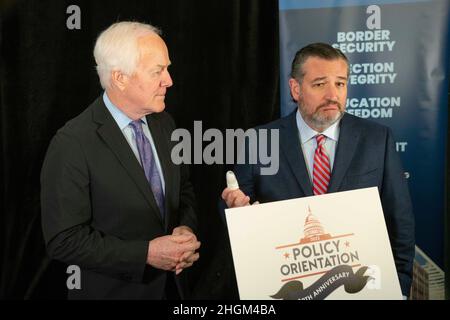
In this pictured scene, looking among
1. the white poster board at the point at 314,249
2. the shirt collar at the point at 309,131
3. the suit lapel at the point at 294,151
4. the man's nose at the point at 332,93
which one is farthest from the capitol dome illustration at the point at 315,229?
the man's nose at the point at 332,93

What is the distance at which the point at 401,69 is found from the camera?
2656 mm

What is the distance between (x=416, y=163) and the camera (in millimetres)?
2689

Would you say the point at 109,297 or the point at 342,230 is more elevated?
the point at 342,230

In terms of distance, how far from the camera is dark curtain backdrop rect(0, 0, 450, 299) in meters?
2.77

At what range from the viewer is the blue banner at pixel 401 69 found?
2.63 meters

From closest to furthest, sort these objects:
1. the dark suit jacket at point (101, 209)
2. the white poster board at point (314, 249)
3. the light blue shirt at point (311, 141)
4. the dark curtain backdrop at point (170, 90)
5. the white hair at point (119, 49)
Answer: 1. the white poster board at point (314, 249)
2. the dark suit jacket at point (101, 209)
3. the white hair at point (119, 49)
4. the light blue shirt at point (311, 141)
5. the dark curtain backdrop at point (170, 90)

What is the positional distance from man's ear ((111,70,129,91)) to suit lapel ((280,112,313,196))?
31.5 inches

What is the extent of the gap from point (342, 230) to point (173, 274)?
87cm

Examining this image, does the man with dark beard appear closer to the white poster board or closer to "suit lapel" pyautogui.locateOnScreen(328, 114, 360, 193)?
"suit lapel" pyautogui.locateOnScreen(328, 114, 360, 193)

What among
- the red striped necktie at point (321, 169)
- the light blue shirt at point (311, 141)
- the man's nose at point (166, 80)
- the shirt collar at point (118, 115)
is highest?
the man's nose at point (166, 80)

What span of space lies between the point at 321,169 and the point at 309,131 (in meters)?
0.20

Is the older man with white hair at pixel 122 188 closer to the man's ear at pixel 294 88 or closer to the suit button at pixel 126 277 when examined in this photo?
the suit button at pixel 126 277
